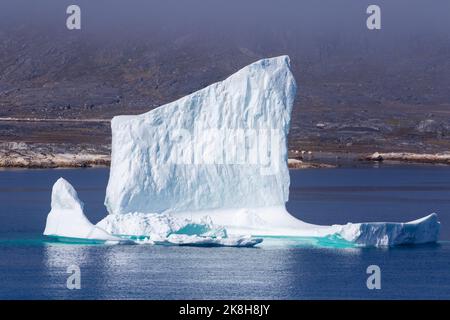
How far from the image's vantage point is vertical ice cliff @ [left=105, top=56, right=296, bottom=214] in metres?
41.8

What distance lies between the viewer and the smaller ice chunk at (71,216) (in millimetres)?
39969

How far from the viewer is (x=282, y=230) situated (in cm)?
4072

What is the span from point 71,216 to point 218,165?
18.4 feet

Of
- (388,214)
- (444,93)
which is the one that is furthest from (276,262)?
(444,93)

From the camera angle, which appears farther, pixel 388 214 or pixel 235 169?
pixel 388 214

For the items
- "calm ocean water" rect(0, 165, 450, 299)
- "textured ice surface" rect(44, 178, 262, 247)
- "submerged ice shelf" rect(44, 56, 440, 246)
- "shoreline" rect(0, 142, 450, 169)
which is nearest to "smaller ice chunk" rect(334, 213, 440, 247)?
"submerged ice shelf" rect(44, 56, 440, 246)

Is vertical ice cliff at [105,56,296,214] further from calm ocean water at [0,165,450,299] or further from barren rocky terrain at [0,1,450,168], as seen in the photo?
barren rocky terrain at [0,1,450,168]

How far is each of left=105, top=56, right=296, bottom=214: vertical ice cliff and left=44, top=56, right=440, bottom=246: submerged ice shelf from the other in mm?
36

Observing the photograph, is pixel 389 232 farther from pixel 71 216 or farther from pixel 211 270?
pixel 71 216

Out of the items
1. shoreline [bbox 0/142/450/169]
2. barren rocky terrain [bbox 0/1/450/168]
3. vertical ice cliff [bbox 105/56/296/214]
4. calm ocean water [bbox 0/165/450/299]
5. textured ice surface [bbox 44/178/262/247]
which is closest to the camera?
calm ocean water [bbox 0/165/450/299]

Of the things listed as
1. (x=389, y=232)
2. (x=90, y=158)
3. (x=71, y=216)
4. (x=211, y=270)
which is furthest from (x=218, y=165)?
(x=90, y=158)

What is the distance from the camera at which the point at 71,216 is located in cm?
4050
